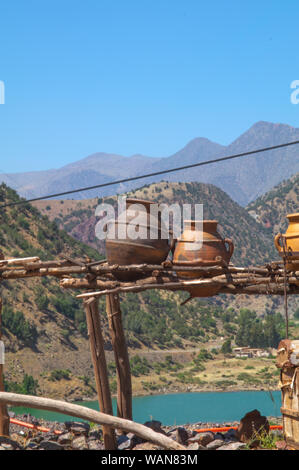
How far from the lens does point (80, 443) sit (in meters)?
9.06

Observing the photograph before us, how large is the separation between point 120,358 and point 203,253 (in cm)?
213

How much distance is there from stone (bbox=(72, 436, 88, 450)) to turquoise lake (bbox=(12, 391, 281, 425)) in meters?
22.6

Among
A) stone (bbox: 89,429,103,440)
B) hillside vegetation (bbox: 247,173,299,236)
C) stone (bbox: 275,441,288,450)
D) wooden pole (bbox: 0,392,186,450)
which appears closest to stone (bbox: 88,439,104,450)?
stone (bbox: 89,429,103,440)

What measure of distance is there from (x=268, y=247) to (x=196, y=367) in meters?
44.7

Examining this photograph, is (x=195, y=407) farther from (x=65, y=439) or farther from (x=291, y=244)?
(x=291, y=244)

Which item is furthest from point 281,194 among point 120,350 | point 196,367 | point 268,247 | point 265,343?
point 120,350

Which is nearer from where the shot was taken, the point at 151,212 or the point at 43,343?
the point at 151,212

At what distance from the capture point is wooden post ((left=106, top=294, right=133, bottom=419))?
986cm

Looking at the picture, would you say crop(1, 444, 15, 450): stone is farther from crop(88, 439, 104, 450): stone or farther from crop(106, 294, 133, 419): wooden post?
crop(106, 294, 133, 419): wooden post

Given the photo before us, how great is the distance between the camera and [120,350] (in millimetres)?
10016

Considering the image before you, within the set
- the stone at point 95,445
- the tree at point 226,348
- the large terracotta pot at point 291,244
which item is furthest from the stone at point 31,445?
the tree at point 226,348

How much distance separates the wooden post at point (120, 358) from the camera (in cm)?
986

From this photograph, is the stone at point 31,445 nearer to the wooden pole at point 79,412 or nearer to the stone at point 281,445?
the wooden pole at point 79,412
